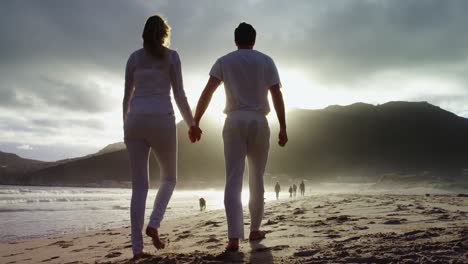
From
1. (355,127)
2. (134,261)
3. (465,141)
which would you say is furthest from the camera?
(355,127)

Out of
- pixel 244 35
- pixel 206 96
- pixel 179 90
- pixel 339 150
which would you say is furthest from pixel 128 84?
pixel 339 150

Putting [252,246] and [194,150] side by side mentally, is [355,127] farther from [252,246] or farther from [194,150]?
[252,246]

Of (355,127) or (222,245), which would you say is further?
(355,127)

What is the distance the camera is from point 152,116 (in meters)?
3.92

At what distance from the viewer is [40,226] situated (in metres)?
15.0

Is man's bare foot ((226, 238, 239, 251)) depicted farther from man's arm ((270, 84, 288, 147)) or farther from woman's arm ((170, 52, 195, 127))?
man's arm ((270, 84, 288, 147))

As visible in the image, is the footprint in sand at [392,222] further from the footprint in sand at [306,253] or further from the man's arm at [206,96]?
the man's arm at [206,96]

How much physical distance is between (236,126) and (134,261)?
162 centimetres

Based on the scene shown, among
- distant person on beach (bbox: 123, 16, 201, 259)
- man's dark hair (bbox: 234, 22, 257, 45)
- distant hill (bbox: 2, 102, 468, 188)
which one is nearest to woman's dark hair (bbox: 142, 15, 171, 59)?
distant person on beach (bbox: 123, 16, 201, 259)

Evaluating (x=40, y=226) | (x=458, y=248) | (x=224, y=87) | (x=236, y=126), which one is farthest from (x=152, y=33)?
(x=40, y=226)

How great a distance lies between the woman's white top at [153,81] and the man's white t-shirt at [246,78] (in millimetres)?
458

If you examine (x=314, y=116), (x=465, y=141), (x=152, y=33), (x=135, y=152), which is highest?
(x=314, y=116)

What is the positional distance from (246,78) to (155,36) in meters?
1.01

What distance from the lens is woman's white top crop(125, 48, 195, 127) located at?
3.99m
